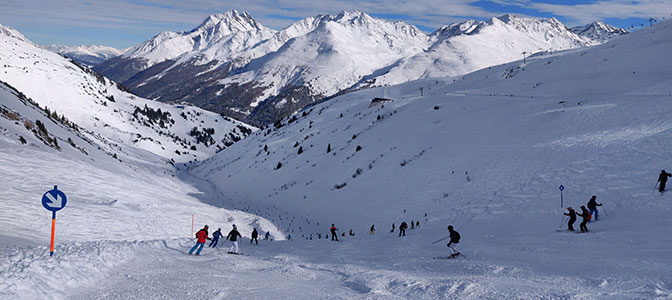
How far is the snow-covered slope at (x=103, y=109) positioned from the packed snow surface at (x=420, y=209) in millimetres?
58510

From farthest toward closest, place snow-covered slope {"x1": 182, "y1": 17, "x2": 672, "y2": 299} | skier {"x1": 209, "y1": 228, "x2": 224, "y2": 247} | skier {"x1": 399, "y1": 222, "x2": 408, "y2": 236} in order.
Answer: skier {"x1": 399, "y1": 222, "x2": 408, "y2": 236}, skier {"x1": 209, "y1": 228, "x2": 224, "y2": 247}, snow-covered slope {"x1": 182, "y1": 17, "x2": 672, "y2": 299}

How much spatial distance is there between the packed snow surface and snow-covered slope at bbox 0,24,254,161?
58.5 meters

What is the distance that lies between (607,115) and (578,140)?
623cm

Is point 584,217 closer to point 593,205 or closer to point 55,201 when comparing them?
point 593,205

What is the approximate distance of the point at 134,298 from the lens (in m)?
11.5

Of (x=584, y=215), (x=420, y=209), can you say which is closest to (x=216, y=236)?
(x=420, y=209)

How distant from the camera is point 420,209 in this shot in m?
31.7

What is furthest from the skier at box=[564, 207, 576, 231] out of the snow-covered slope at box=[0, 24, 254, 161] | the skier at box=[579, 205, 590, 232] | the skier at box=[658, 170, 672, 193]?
the snow-covered slope at box=[0, 24, 254, 161]

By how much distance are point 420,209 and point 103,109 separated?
122868mm

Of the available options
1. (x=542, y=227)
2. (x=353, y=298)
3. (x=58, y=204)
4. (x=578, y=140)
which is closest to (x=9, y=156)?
(x=58, y=204)

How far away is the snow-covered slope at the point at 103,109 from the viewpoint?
109 m

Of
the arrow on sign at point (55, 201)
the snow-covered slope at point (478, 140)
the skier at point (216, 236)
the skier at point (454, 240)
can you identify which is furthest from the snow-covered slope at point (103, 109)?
the skier at point (454, 240)

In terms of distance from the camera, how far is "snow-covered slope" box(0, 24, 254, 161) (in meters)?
109

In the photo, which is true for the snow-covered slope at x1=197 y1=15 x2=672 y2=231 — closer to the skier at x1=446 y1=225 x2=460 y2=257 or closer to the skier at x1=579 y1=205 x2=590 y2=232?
the skier at x1=579 y1=205 x2=590 y2=232
